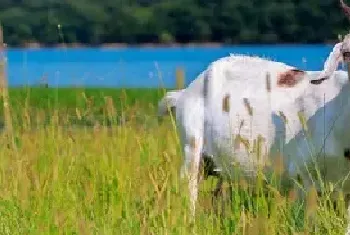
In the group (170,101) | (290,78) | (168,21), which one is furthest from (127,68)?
(168,21)

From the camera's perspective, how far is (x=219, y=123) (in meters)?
5.49

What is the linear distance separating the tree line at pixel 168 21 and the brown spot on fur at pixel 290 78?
3.30 meters

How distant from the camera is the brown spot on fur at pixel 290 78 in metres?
5.37

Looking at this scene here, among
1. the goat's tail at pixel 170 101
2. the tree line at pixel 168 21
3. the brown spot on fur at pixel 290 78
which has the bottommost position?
the tree line at pixel 168 21

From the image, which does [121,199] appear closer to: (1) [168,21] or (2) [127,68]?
(2) [127,68]

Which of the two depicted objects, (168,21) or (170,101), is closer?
(170,101)

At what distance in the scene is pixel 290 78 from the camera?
212 inches

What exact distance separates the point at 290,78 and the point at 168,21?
14.9m

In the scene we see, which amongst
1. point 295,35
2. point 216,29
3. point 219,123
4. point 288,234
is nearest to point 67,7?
point 295,35

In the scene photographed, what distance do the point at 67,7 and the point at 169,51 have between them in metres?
12.3

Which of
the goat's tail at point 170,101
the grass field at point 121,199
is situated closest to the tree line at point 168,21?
the goat's tail at point 170,101

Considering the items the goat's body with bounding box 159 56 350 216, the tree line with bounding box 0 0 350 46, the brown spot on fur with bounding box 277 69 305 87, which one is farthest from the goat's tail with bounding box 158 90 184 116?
the tree line with bounding box 0 0 350 46

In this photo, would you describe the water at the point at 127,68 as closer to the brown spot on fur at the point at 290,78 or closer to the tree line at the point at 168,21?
the brown spot on fur at the point at 290,78

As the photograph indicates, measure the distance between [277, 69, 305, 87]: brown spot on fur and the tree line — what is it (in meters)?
3.30
